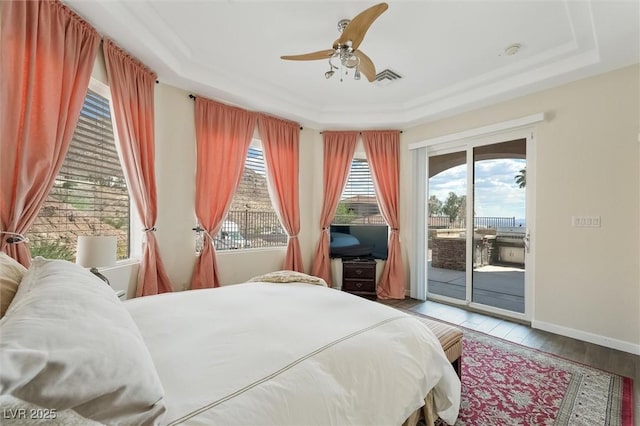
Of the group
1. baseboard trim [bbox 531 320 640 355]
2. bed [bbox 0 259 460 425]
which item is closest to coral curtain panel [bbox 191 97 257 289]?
bed [bbox 0 259 460 425]

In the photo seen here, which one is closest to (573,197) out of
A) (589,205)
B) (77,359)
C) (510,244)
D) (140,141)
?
(589,205)

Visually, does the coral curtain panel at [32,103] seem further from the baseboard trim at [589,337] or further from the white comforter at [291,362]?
the baseboard trim at [589,337]

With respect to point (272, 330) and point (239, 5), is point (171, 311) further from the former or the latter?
point (239, 5)

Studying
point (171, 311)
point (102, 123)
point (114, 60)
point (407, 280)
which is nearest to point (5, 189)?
point (102, 123)

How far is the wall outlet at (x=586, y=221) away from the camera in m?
2.78

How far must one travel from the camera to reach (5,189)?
5.53ft

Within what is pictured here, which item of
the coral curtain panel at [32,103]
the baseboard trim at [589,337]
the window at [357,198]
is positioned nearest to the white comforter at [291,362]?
the coral curtain panel at [32,103]

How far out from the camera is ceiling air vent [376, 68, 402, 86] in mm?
3188

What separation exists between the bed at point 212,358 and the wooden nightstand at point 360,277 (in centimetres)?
241

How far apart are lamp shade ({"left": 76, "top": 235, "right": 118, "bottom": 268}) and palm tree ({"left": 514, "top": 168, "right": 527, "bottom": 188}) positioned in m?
4.33

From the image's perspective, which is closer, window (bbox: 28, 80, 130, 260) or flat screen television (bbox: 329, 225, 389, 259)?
window (bbox: 28, 80, 130, 260)

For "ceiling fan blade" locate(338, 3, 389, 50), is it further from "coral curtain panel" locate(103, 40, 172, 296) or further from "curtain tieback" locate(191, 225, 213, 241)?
"curtain tieback" locate(191, 225, 213, 241)

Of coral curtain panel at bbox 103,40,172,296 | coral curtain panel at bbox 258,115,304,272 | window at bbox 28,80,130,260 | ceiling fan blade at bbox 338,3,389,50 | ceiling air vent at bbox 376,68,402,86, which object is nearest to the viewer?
ceiling fan blade at bbox 338,3,389,50

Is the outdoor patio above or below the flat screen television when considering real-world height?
below
